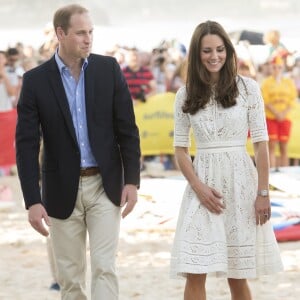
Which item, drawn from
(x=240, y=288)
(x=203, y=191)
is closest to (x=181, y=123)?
(x=203, y=191)

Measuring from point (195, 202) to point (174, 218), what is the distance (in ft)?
13.2

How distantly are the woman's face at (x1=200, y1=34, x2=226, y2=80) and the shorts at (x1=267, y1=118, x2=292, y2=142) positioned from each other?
7352 millimetres

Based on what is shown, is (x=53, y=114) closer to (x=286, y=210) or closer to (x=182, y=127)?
(x=182, y=127)

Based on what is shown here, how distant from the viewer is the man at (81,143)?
4.13 m

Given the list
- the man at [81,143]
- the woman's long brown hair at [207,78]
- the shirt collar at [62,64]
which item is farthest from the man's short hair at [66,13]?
the woman's long brown hair at [207,78]

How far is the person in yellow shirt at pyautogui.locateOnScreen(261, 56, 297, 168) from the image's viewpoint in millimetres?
11539

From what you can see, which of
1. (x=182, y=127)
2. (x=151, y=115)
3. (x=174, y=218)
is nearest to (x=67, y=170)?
(x=182, y=127)

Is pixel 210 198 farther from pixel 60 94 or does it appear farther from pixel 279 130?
pixel 279 130

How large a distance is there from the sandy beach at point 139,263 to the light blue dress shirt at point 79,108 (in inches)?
81.0

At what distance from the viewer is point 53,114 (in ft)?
13.6

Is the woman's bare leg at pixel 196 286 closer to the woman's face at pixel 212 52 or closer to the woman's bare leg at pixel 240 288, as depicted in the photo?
the woman's bare leg at pixel 240 288

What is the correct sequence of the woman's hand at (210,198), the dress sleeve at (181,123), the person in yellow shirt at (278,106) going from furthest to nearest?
the person in yellow shirt at (278,106), the dress sleeve at (181,123), the woman's hand at (210,198)

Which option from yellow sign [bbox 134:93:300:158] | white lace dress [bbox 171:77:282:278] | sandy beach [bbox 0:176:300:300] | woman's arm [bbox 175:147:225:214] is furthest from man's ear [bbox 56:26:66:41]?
yellow sign [bbox 134:93:300:158]

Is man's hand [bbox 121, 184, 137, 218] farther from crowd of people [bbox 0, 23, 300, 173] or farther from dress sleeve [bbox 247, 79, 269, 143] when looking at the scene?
crowd of people [bbox 0, 23, 300, 173]
